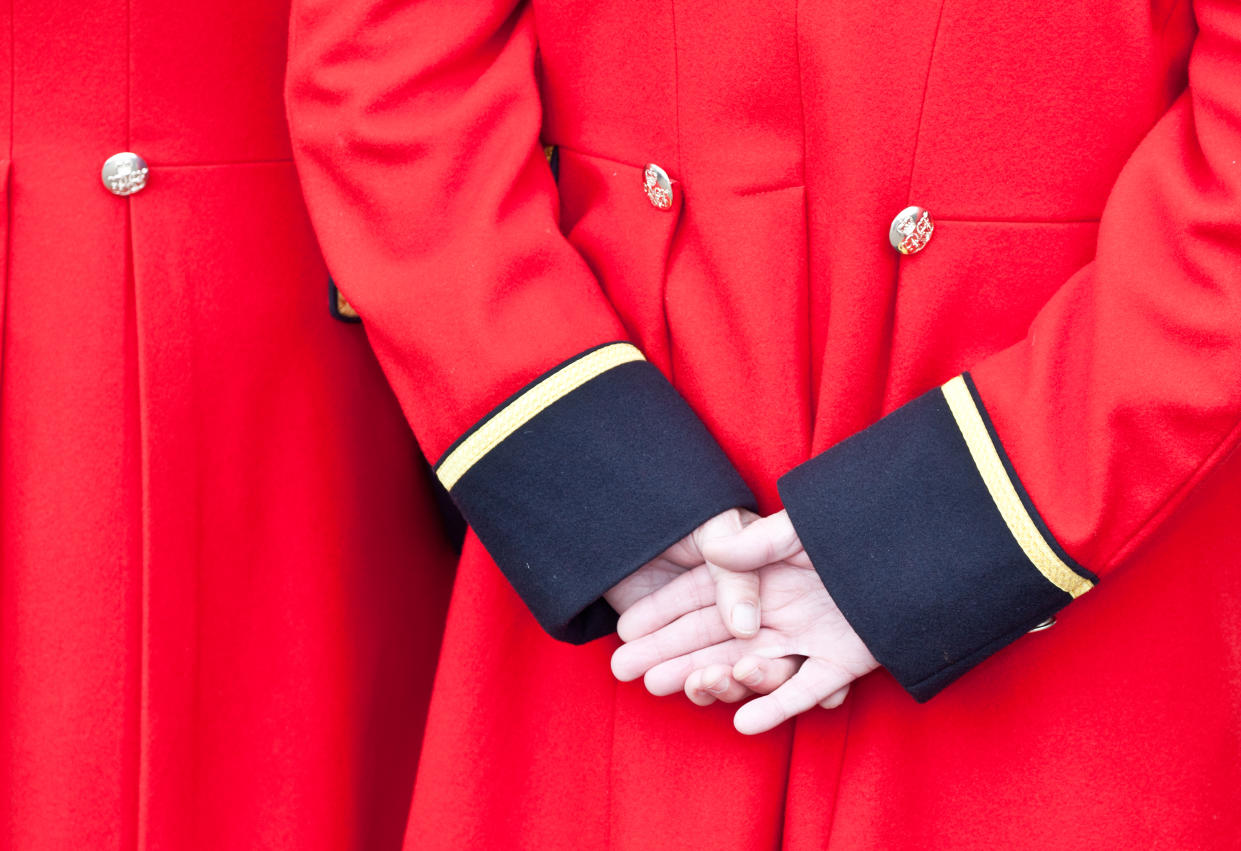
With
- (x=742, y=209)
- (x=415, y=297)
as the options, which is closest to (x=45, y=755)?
(x=415, y=297)

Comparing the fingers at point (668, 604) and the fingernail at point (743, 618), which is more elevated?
the fingernail at point (743, 618)

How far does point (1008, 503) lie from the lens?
851 mm

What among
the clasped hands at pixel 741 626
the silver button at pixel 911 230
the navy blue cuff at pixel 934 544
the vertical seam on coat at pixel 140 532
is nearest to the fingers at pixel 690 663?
the clasped hands at pixel 741 626

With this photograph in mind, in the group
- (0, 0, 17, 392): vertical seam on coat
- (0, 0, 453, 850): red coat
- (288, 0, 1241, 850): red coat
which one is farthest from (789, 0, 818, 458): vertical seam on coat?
(0, 0, 17, 392): vertical seam on coat

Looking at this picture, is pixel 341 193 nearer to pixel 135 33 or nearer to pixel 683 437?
pixel 135 33

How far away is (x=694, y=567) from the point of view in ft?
3.14

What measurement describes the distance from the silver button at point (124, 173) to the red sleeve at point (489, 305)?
0.13m

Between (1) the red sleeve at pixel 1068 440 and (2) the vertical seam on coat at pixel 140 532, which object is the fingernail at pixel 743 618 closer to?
(1) the red sleeve at pixel 1068 440

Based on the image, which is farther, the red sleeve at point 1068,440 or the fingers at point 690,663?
the fingers at point 690,663

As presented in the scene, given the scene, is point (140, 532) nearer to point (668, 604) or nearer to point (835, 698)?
point (668, 604)

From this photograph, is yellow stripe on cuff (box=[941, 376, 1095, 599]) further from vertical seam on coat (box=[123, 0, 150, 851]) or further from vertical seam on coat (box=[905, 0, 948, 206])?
vertical seam on coat (box=[123, 0, 150, 851])

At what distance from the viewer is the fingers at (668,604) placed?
951 millimetres

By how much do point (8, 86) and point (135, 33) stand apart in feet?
0.34

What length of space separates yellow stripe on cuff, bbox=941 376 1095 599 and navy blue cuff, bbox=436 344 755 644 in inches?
6.4
